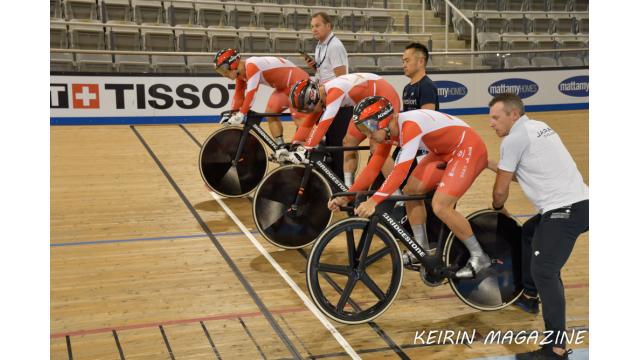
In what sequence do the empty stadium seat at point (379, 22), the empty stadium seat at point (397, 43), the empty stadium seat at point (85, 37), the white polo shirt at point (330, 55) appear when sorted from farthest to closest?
the empty stadium seat at point (379, 22) → the empty stadium seat at point (397, 43) → the empty stadium seat at point (85, 37) → the white polo shirt at point (330, 55)

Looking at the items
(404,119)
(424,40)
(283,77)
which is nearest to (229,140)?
(283,77)

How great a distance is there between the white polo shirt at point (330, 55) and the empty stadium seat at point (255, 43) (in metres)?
6.09

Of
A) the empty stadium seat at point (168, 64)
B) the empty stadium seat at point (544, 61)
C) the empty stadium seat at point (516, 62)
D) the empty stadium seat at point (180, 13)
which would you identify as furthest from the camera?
the empty stadium seat at point (544, 61)

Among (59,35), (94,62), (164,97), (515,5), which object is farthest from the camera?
(515,5)

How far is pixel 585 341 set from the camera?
170 inches

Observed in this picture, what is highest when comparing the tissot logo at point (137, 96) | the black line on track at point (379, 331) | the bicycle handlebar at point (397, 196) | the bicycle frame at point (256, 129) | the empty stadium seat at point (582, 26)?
the empty stadium seat at point (582, 26)

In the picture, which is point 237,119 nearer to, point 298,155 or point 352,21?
point 298,155

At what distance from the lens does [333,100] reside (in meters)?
5.64

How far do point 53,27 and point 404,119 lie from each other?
948cm

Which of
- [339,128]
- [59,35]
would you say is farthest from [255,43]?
[339,128]

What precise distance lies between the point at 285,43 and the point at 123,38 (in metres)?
2.97

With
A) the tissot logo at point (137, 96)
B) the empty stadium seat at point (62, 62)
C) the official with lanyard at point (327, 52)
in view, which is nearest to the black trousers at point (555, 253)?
the official with lanyard at point (327, 52)

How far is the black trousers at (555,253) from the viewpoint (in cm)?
393

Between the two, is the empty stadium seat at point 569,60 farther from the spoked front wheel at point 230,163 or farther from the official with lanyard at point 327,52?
the spoked front wheel at point 230,163
